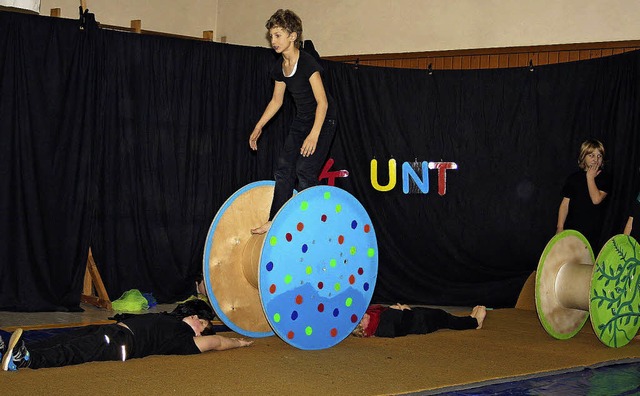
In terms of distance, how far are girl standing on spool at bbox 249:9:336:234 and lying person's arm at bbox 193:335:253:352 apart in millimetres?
634

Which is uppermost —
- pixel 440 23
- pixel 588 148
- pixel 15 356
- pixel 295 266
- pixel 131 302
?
pixel 440 23

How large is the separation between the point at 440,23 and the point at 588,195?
2.25 metres

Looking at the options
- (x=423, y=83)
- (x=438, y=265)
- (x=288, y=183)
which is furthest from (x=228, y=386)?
(x=423, y=83)

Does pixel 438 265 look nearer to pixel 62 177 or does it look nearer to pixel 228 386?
pixel 62 177

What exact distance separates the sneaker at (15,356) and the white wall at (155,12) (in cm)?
525

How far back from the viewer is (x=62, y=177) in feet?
19.4

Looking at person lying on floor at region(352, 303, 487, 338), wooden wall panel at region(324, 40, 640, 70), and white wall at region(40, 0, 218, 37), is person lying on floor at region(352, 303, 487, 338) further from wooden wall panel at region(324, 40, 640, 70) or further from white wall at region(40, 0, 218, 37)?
white wall at region(40, 0, 218, 37)

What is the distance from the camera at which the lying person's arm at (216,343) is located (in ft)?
14.3

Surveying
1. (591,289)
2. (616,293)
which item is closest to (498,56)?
(616,293)

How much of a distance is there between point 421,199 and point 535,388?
10.8 feet

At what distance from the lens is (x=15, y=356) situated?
369cm

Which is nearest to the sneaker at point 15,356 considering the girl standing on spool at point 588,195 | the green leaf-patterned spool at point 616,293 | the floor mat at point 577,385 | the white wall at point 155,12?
the floor mat at point 577,385

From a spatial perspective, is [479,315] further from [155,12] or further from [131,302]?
[155,12]

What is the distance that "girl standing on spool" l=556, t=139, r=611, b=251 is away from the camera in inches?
240
